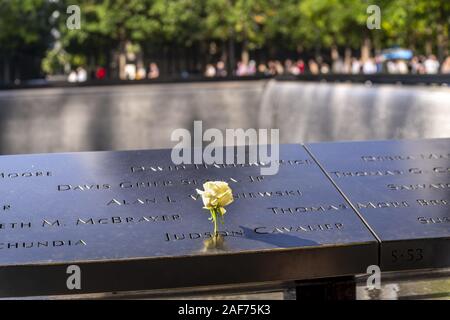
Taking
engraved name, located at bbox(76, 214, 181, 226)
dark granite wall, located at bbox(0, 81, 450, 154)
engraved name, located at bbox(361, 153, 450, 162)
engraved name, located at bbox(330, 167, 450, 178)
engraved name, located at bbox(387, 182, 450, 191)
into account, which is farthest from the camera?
dark granite wall, located at bbox(0, 81, 450, 154)

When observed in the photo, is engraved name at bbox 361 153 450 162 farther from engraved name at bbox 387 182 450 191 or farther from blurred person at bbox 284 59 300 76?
blurred person at bbox 284 59 300 76

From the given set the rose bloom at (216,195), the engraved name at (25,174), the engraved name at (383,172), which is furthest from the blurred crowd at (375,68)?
the rose bloom at (216,195)

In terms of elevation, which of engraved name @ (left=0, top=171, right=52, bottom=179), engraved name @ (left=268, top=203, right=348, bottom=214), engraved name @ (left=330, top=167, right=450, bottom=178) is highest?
engraved name @ (left=0, top=171, right=52, bottom=179)

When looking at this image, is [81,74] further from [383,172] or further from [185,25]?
[383,172]

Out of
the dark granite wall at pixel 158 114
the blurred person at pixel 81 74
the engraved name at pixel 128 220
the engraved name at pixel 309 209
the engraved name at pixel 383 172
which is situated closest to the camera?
the engraved name at pixel 128 220

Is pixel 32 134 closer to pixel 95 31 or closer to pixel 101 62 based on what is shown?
pixel 95 31

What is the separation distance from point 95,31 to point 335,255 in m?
41.4

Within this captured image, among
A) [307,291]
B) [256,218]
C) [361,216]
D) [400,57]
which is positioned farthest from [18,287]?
[400,57]

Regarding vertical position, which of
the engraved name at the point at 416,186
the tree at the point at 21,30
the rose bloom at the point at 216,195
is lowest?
the engraved name at the point at 416,186

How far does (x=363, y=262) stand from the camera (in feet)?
11.1

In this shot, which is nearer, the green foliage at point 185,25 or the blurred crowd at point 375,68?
the blurred crowd at point 375,68

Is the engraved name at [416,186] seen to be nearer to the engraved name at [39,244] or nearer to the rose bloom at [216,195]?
the rose bloom at [216,195]

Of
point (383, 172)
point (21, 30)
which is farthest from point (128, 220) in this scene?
point (21, 30)

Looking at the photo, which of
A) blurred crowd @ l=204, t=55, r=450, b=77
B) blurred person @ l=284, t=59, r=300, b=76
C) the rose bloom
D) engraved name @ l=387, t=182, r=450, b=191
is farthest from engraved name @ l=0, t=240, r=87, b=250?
blurred person @ l=284, t=59, r=300, b=76
